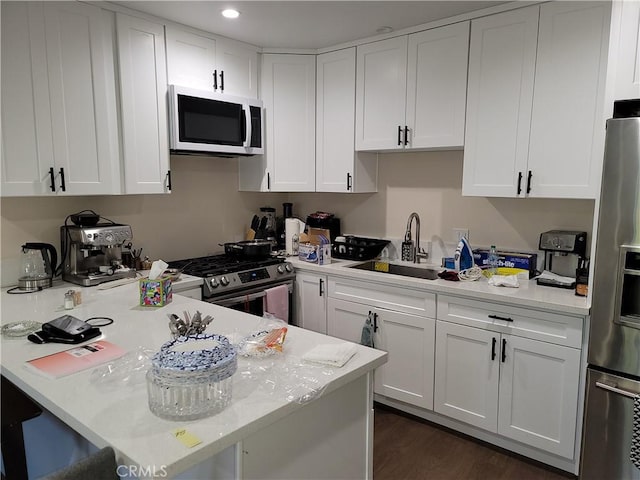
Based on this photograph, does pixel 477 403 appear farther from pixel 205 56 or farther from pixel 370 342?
pixel 205 56

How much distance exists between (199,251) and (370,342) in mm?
1485

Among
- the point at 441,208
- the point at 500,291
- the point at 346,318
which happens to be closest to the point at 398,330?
the point at 346,318

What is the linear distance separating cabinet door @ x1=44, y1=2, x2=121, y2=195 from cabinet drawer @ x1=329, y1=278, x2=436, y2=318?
1533 mm

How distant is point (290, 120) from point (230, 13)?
919 millimetres

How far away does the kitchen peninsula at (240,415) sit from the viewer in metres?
1.07

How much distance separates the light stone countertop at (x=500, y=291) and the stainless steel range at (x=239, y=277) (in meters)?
0.39

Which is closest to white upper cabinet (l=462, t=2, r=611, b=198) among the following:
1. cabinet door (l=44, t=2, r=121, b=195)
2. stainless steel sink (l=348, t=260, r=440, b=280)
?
stainless steel sink (l=348, t=260, r=440, b=280)

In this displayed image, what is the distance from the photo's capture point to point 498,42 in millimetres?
2553

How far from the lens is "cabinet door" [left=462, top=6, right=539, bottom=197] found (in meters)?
2.47

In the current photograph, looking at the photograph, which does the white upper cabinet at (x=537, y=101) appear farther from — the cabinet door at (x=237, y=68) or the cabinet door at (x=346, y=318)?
the cabinet door at (x=237, y=68)

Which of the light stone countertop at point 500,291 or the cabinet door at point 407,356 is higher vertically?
the light stone countertop at point 500,291

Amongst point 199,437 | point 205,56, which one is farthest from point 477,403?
point 205,56

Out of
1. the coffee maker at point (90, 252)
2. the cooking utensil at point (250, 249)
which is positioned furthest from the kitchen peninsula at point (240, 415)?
the cooking utensil at point (250, 249)

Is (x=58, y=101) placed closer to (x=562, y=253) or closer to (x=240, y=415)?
(x=240, y=415)
